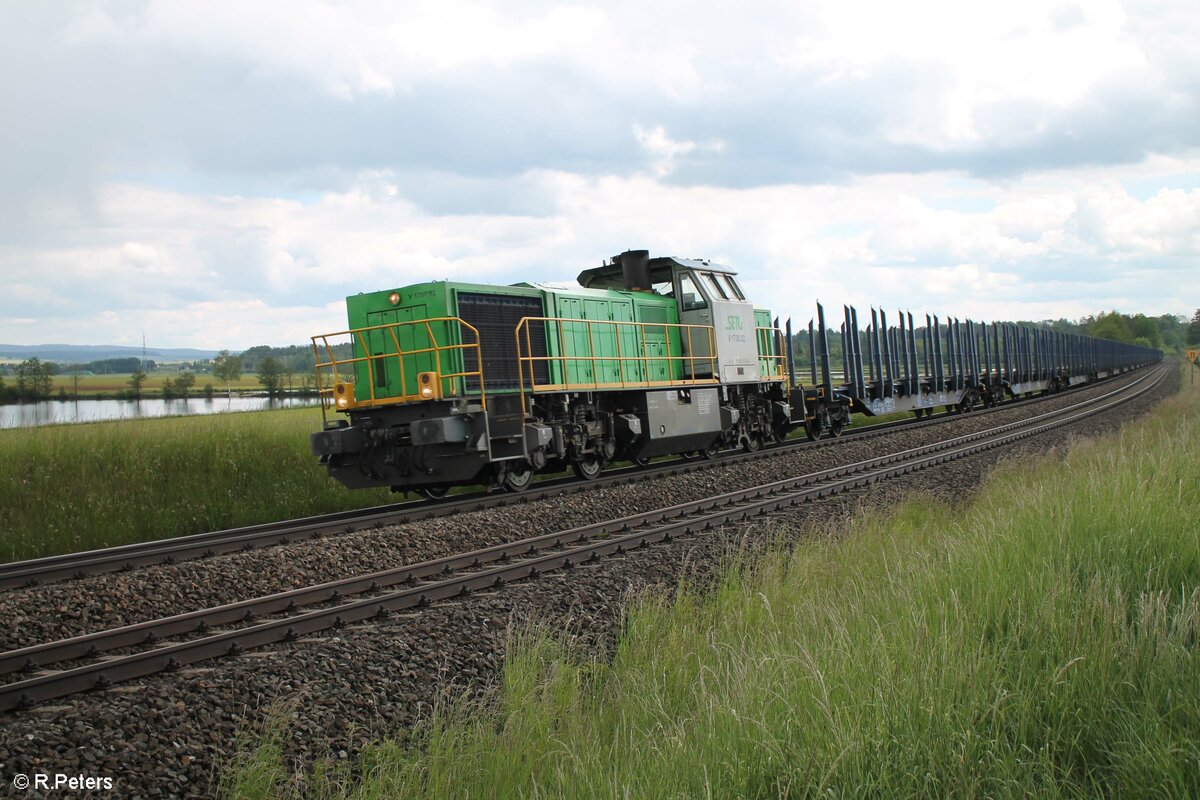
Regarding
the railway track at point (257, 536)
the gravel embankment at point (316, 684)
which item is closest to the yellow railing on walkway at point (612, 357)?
the railway track at point (257, 536)

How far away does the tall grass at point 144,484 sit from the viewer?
35.3 ft

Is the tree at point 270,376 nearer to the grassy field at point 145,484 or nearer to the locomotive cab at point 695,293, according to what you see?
the grassy field at point 145,484

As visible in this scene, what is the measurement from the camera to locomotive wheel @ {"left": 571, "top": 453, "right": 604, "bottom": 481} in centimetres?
1320

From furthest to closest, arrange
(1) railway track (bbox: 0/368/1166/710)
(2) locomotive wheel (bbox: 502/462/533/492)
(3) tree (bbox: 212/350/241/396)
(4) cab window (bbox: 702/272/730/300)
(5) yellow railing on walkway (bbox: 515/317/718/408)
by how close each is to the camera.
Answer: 1. (3) tree (bbox: 212/350/241/396)
2. (4) cab window (bbox: 702/272/730/300)
3. (5) yellow railing on walkway (bbox: 515/317/718/408)
4. (2) locomotive wheel (bbox: 502/462/533/492)
5. (1) railway track (bbox: 0/368/1166/710)

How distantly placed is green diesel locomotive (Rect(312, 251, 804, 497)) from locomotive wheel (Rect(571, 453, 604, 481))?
2cm

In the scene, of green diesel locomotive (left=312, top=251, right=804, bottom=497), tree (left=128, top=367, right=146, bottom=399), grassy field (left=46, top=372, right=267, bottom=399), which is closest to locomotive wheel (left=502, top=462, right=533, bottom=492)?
green diesel locomotive (left=312, top=251, right=804, bottom=497)

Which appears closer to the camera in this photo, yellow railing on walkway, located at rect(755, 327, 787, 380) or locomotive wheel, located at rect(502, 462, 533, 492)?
locomotive wheel, located at rect(502, 462, 533, 492)

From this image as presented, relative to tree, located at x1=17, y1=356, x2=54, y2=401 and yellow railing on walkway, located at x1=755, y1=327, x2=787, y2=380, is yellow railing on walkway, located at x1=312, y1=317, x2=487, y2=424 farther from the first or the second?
tree, located at x1=17, y1=356, x2=54, y2=401

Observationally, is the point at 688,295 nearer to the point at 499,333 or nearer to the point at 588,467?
the point at 588,467

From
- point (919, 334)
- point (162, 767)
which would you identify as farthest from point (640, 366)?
point (919, 334)

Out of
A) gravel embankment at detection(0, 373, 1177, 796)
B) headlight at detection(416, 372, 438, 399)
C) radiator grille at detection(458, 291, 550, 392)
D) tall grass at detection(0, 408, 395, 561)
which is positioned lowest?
gravel embankment at detection(0, 373, 1177, 796)

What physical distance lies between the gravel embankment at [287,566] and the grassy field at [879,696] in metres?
3.11

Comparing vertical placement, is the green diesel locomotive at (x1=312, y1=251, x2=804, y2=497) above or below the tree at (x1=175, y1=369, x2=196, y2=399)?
below

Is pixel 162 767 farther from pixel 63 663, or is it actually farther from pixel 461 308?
pixel 461 308
